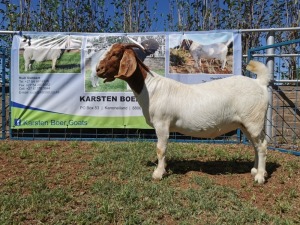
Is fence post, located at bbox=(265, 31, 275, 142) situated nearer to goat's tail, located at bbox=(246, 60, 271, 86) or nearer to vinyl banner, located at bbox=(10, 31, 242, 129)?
vinyl banner, located at bbox=(10, 31, 242, 129)

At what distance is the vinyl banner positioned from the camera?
7191 mm

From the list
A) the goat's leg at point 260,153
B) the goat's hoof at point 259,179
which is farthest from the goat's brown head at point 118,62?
the goat's hoof at point 259,179

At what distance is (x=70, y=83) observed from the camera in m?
7.26

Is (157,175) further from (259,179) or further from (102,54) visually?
Result: (102,54)

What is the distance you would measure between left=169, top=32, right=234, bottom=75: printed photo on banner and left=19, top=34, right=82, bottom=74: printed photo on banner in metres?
2.17

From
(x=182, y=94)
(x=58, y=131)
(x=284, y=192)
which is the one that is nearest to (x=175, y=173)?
(x=182, y=94)

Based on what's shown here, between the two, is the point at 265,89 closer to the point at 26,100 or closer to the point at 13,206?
the point at 13,206

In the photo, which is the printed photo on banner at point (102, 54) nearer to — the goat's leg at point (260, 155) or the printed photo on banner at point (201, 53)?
the printed photo on banner at point (201, 53)

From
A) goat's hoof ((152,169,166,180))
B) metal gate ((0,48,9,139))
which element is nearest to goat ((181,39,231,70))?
goat's hoof ((152,169,166,180))

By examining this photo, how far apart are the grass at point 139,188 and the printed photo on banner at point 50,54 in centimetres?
189

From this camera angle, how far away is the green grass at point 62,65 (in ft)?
23.7

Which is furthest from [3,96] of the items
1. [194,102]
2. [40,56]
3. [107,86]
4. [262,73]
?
[262,73]

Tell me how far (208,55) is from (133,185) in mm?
3867

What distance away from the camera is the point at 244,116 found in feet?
14.4
